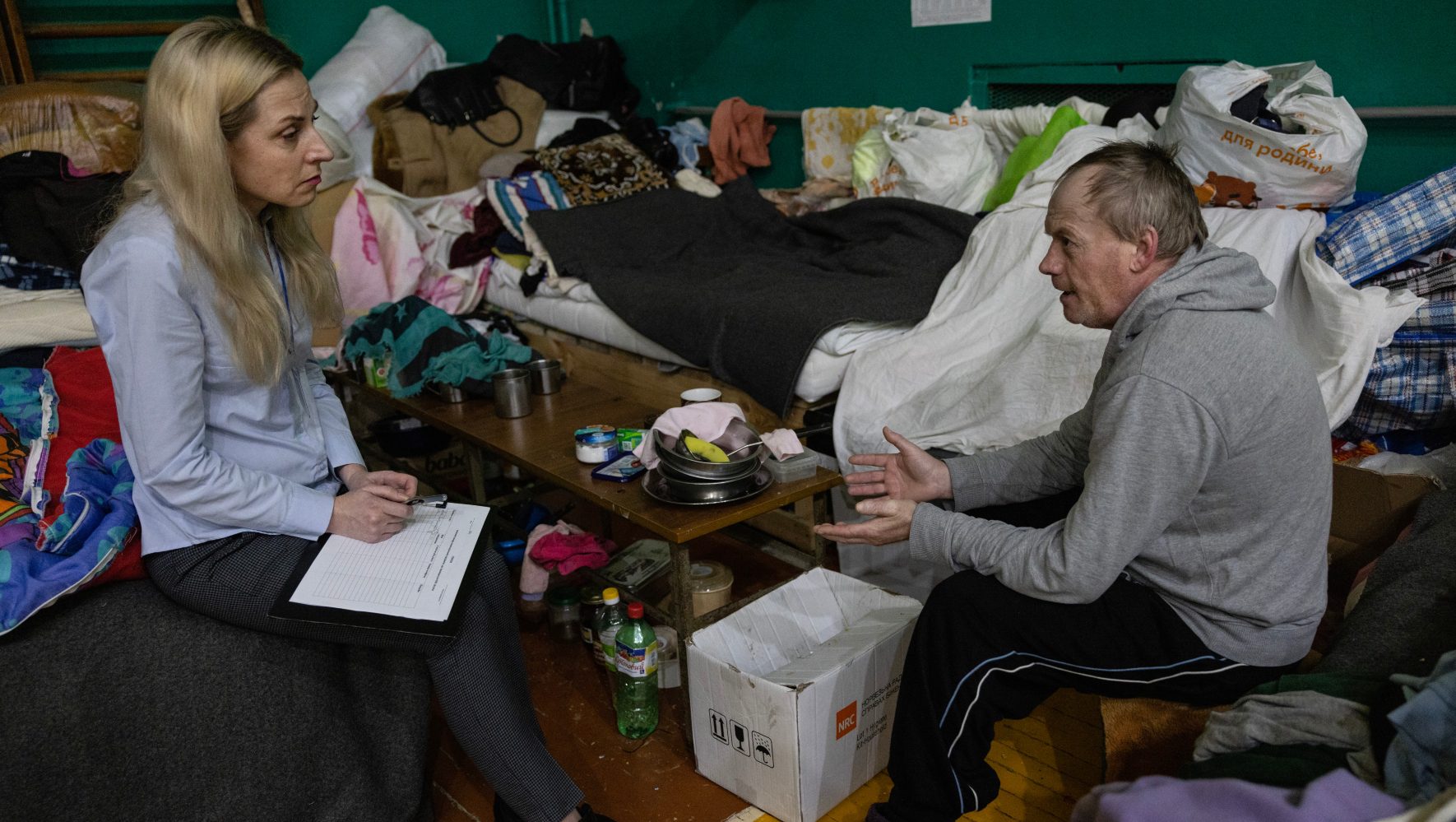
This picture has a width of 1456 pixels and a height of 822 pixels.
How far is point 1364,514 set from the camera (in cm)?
198

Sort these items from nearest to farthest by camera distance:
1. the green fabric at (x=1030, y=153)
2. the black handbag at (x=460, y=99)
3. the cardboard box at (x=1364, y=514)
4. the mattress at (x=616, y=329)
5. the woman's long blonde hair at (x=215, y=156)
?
the woman's long blonde hair at (x=215, y=156) → the cardboard box at (x=1364, y=514) → the mattress at (x=616, y=329) → the green fabric at (x=1030, y=153) → the black handbag at (x=460, y=99)

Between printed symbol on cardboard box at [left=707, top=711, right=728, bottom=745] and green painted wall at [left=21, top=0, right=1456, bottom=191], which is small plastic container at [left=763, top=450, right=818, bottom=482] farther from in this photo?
green painted wall at [left=21, top=0, right=1456, bottom=191]

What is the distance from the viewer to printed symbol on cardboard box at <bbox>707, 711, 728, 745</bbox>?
181cm

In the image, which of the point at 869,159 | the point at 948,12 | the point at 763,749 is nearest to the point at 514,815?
the point at 763,749

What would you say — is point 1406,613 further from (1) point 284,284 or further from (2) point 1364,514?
(1) point 284,284

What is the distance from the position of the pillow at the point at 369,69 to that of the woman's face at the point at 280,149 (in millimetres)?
2645

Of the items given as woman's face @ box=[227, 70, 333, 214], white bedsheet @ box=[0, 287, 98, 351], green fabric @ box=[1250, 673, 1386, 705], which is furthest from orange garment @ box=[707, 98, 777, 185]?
green fabric @ box=[1250, 673, 1386, 705]

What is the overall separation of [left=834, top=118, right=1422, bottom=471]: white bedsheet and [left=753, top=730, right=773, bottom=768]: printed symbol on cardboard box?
2.86ft

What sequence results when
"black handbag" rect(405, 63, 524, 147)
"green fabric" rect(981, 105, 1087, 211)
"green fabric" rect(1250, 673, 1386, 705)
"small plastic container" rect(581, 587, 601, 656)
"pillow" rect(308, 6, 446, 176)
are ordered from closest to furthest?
"green fabric" rect(1250, 673, 1386, 705), "small plastic container" rect(581, 587, 601, 656), "green fabric" rect(981, 105, 1087, 211), "pillow" rect(308, 6, 446, 176), "black handbag" rect(405, 63, 524, 147)

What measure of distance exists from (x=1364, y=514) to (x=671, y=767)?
1412mm

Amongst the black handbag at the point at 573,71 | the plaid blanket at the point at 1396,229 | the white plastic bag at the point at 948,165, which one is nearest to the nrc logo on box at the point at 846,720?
the plaid blanket at the point at 1396,229

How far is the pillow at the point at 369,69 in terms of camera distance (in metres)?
4.21

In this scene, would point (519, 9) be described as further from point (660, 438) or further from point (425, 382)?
point (660, 438)

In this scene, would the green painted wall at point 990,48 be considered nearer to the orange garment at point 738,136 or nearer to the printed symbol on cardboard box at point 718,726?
the orange garment at point 738,136
